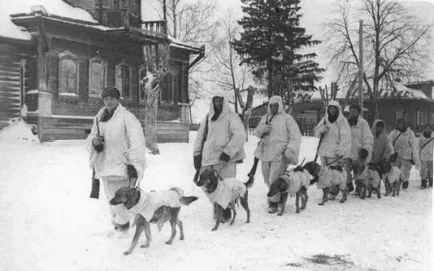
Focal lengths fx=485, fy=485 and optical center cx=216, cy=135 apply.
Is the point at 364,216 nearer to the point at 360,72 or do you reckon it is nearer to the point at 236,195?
the point at 236,195

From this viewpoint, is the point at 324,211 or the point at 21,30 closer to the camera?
the point at 21,30

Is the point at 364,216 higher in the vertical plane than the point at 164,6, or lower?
lower

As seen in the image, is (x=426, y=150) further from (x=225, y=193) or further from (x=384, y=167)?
(x=225, y=193)

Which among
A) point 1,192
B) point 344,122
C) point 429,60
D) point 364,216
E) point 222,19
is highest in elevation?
point 222,19

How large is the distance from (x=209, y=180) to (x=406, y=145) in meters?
→ 6.88

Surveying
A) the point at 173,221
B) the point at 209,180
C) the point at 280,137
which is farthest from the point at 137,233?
the point at 280,137

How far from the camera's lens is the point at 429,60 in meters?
7.92

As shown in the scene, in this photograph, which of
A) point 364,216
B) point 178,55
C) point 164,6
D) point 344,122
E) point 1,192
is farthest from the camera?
point 178,55

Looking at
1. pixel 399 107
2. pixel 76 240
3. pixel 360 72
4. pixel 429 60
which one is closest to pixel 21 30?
pixel 76 240

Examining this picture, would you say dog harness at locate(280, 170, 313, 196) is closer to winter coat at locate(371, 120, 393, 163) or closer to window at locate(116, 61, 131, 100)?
winter coat at locate(371, 120, 393, 163)

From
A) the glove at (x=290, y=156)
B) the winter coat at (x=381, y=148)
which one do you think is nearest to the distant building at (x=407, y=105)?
the winter coat at (x=381, y=148)

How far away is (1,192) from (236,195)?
2.88 meters

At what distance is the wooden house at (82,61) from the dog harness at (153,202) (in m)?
1.91

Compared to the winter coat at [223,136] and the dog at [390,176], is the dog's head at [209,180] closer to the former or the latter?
the winter coat at [223,136]
